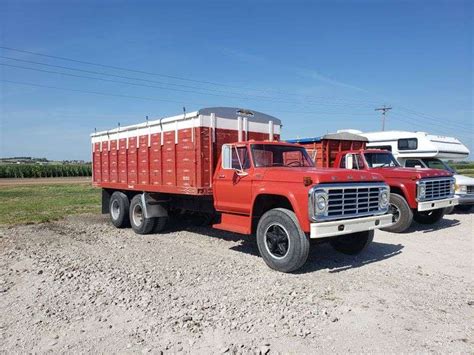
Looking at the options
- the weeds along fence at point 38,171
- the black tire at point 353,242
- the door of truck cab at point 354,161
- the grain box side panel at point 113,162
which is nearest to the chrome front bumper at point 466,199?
the door of truck cab at point 354,161

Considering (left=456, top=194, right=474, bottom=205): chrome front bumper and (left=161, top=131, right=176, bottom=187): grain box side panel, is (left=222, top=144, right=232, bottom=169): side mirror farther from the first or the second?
(left=456, top=194, right=474, bottom=205): chrome front bumper

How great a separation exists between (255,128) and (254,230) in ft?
9.33

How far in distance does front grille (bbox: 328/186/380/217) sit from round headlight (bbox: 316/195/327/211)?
152mm

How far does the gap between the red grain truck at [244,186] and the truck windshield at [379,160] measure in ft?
10.3

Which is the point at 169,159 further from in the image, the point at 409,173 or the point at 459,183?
the point at 459,183

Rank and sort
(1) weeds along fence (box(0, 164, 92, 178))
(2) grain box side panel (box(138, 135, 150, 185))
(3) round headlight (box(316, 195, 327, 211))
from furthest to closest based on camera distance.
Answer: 1. (1) weeds along fence (box(0, 164, 92, 178))
2. (2) grain box side panel (box(138, 135, 150, 185))
3. (3) round headlight (box(316, 195, 327, 211))

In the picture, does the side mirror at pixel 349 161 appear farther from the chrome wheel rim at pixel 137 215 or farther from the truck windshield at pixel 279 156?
the chrome wheel rim at pixel 137 215

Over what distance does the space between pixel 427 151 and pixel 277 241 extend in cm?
950

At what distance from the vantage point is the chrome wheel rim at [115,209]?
473 inches

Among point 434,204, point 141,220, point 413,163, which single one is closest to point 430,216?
point 434,204

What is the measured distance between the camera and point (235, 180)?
778cm

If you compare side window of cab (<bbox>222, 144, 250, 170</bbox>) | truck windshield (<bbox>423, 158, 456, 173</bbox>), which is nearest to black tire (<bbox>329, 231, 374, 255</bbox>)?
side window of cab (<bbox>222, 144, 250, 170</bbox>)

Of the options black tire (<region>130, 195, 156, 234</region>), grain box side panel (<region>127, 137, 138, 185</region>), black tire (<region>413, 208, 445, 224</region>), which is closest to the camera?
black tire (<region>130, 195, 156, 234</region>)

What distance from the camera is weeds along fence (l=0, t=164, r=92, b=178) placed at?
5922 cm
